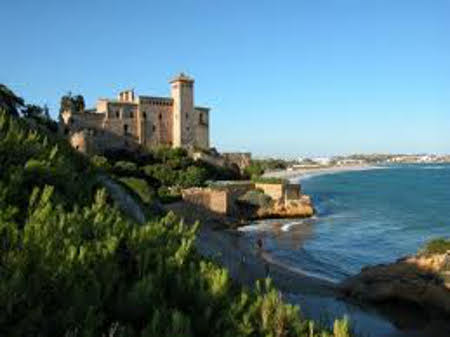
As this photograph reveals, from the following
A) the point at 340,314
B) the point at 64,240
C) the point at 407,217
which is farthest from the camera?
the point at 407,217

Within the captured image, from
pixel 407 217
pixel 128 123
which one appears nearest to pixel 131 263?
pixel 407 217

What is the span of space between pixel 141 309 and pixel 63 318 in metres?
0.84

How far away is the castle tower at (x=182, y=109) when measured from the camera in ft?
209

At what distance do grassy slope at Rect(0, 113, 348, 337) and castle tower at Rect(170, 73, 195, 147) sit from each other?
57.0m

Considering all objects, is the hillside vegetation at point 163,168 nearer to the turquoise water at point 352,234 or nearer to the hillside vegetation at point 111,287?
the turquoise water at point 352,234

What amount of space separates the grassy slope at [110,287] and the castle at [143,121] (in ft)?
157

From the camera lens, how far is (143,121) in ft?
203

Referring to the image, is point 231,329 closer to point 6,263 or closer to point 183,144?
point 6,263

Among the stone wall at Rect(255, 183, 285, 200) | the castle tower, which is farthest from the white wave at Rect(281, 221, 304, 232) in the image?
the castle tower

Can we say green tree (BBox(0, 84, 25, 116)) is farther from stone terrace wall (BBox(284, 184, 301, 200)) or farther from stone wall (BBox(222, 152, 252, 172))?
stone wall (BBox(222, 152, 252, 172))

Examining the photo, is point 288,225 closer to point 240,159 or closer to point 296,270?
point 296,270

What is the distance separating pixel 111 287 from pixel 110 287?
0.03 m

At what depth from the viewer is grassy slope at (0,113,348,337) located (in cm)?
490

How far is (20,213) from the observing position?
274 inches
